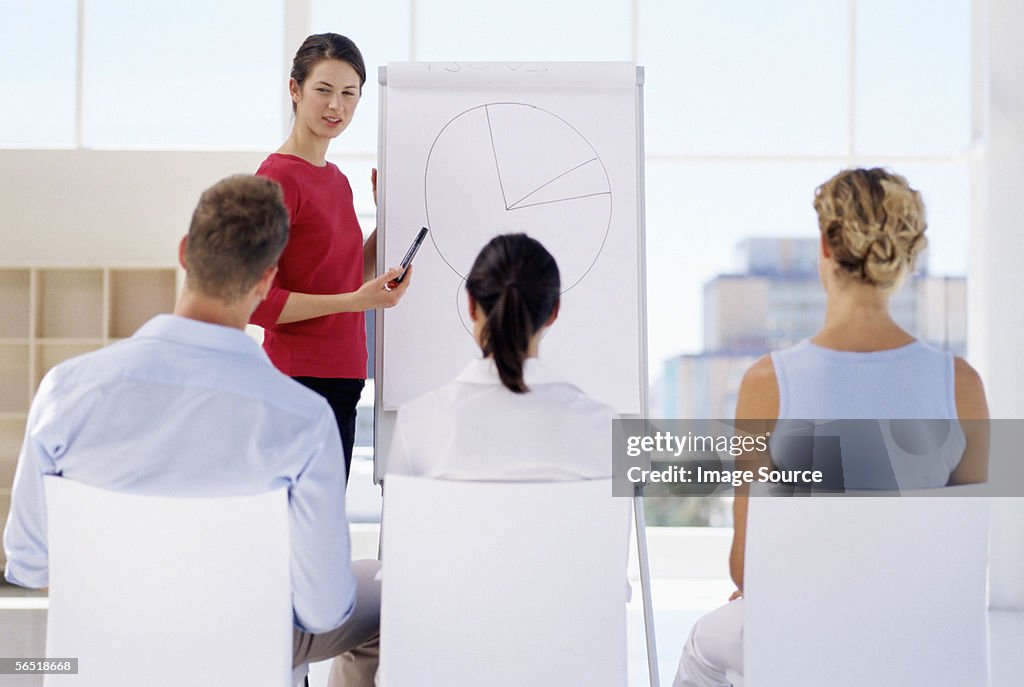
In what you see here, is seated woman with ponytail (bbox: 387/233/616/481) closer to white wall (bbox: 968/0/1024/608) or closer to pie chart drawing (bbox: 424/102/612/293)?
pie chart drawing (bbox: 424/102/612/293)

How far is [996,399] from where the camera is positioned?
4.18 metres

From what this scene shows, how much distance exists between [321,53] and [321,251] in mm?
505

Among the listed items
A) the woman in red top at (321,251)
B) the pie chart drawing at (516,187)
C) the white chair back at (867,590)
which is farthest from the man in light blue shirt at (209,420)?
the pie chart drawing at (516,187)

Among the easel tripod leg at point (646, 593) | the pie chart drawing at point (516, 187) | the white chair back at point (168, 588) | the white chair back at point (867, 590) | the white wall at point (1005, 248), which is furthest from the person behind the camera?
the white wall at point (1005, 248)

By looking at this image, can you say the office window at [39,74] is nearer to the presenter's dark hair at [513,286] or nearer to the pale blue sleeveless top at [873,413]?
the presenter's dark hair at [513,286]

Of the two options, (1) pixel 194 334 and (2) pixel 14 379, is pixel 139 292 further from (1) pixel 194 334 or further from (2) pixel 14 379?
(1) pixel 194 334

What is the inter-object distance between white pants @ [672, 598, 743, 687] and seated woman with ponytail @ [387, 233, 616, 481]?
417mm

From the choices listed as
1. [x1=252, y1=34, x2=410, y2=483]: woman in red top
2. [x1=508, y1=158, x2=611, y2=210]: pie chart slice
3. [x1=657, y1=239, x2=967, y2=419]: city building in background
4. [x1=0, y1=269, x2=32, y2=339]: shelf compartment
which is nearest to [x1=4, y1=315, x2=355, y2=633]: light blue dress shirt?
[x1=252, y1=34, x2=410, y2=483]: woman in red top

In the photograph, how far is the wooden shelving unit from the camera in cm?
514

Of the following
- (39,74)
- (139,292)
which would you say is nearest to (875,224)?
(139,292)

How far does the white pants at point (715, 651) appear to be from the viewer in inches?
69.7

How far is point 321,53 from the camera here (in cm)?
246

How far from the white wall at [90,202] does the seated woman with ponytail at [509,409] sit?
154 inches

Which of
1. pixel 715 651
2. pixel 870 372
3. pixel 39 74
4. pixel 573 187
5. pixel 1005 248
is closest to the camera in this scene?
pixel 870 372
